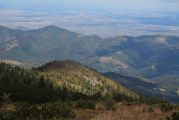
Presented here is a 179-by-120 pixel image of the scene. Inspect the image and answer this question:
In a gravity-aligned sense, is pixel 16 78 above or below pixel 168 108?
below

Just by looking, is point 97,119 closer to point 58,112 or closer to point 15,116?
point 58,112

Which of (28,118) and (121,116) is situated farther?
(121,116)

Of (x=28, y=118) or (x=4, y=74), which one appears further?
(x=4, y=74)

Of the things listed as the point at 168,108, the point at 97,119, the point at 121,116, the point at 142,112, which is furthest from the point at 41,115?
the point at 168,108

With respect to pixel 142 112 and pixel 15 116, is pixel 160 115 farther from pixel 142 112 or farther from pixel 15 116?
pixel 15 116

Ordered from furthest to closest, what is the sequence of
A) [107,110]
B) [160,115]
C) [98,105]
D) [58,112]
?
[98,105], [107,110], [160,115], [58,112]

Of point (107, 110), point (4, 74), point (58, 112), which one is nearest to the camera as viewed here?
point (58, 112)

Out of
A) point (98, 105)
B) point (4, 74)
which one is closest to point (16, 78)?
point (4, 74)

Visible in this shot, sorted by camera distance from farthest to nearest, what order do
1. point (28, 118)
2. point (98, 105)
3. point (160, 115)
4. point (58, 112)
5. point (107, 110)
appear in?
1. point (98, 105)
2. point (107, 110)
3. point (160, 115)
4. point (58, 112)
5. point (28, 118)

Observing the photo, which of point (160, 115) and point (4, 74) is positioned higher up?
point (160, 115)
